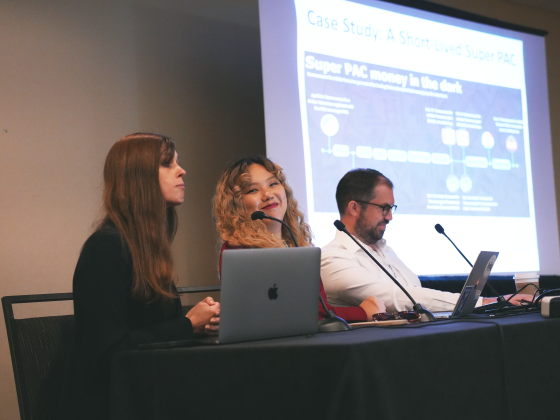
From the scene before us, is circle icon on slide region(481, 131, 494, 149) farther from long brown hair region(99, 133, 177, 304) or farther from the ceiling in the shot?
long brown hair region(99, 133, 177, 304)

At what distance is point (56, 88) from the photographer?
3.00 m

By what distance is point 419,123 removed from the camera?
358 centimetres

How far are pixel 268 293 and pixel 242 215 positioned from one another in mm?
901

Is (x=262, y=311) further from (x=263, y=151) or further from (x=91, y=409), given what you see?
(x=263, y=151)

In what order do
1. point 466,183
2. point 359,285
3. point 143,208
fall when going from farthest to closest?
point 466,183
point 359,285
point 143,208

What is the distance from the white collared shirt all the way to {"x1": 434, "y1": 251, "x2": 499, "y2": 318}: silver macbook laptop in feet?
1.62

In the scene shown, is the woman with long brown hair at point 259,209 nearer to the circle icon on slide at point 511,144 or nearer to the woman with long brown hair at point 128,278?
the woman with long brown hair at point 128,278

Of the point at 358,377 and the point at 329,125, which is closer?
the point at 358,377

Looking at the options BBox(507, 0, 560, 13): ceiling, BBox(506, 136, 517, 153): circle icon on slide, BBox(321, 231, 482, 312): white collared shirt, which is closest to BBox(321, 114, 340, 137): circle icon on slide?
BBox(321, 231, 482, 312): white collared shirt

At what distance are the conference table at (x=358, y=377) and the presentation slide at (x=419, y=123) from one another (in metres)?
1.93

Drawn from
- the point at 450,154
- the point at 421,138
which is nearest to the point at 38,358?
the point at 421,138

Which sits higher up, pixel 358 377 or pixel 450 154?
pixel 450 154

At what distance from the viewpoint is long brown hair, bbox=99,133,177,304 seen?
143 centimetres

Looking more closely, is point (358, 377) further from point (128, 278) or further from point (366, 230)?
point (366, 230)
